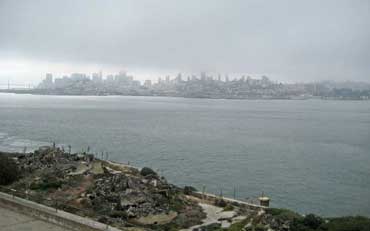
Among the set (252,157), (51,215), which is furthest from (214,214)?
(252,157)

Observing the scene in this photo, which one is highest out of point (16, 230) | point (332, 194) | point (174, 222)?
point (16, 230)

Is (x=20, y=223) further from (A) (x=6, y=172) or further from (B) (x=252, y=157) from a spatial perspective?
(B) (x=252, y=157)

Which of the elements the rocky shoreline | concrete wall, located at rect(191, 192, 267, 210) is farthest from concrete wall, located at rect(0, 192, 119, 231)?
concrete wall, located at rect(191, 192, 267, 210)

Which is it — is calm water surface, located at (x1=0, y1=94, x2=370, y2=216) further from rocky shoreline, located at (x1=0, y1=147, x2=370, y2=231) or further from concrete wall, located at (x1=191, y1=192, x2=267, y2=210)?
rocky shoreline, located at (x1=0, y1=147, x2=370, y2=231)

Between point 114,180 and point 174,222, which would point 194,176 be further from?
point 174,222

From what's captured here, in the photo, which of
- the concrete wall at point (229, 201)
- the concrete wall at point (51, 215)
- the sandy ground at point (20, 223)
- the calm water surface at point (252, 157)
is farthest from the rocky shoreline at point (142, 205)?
the calm water surface at point (252, 157)

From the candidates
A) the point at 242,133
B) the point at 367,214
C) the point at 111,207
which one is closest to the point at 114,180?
the point at 111,207

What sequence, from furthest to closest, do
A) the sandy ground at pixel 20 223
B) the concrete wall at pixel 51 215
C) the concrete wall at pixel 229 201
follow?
the concrete wall at pixel 229 201
the sandy ground at pixel 20 223
the concrete wall at pixel 51 215

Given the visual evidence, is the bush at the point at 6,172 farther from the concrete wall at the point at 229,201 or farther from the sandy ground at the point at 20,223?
the concrete wall at the point at 229,201
